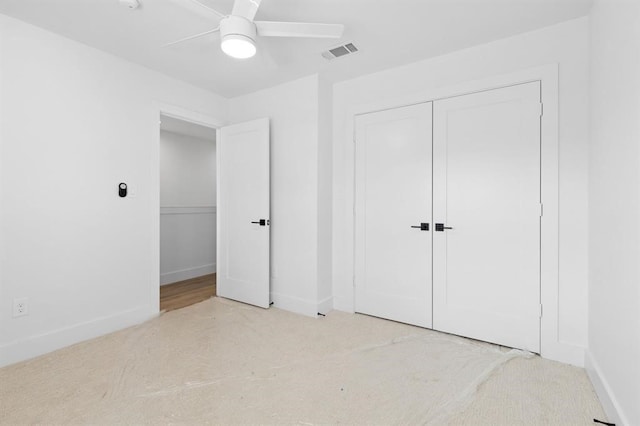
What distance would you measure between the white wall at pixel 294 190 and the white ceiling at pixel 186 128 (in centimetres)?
146

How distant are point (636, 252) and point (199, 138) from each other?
5403mm

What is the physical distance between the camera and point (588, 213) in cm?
212

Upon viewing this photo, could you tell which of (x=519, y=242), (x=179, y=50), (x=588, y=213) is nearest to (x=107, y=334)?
(x=179, y=50)

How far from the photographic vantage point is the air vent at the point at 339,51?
2562 millimetres

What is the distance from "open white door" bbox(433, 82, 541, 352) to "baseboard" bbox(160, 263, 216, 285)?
3678 mm

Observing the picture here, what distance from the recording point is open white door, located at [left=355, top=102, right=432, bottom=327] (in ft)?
9.23

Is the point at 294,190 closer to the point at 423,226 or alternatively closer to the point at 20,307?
the point at 423,226

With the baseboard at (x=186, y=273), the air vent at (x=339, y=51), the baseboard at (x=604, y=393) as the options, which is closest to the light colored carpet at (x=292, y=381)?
the baseboard at (x=604, y=393)

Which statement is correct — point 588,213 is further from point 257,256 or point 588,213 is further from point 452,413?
point 257,256

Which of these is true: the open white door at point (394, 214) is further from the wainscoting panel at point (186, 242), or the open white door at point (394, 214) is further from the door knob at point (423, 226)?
the wainscoting panel at point (186, 242)

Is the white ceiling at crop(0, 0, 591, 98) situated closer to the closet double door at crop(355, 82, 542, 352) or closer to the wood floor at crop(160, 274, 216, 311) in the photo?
the closet double door at crop(355, 82, 542, 352)

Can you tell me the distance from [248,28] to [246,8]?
0.33ft

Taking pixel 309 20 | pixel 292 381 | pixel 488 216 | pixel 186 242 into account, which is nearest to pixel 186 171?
pixel 186 242

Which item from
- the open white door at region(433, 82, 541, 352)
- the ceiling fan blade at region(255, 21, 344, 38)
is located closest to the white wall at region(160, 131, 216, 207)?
the ceiling fan blade at region(255, 21, 344, 38)
